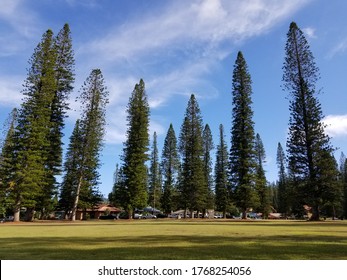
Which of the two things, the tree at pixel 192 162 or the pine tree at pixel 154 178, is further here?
the pine tree at pixel 154 178

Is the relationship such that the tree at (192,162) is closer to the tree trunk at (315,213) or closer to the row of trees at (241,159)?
the row of trees at (241,159)

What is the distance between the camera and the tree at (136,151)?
4956 cm

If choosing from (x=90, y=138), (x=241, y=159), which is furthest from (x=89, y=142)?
(x=241, y=159)

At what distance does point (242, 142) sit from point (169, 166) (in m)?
26.7

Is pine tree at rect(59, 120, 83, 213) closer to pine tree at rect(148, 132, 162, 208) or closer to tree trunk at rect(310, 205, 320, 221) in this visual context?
pine tree at rect(148, 132, 162, 208)

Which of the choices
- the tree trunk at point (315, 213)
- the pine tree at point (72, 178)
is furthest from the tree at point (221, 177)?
the tree trunk at point (315, 213)

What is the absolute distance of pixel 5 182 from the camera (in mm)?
35531

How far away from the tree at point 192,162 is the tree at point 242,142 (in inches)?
379

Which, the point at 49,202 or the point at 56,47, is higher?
the point at 56,47

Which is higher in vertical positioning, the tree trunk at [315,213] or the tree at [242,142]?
the tree at [242,142]

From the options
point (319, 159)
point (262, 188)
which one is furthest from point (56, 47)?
point (262, 188)
